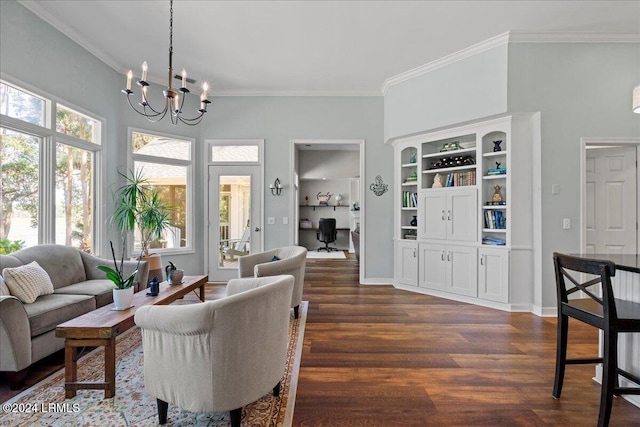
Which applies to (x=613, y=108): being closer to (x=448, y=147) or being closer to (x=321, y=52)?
(x=448, y=147)

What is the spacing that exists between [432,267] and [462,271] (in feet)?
1.48

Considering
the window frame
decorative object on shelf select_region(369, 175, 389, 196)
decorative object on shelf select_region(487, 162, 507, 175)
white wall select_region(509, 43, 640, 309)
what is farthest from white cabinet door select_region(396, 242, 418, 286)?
the window frame

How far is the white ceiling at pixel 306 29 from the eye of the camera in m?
3.31

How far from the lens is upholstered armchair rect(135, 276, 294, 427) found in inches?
63.7

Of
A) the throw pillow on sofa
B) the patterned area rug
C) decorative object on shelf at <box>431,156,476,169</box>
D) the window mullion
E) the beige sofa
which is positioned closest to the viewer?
the patterned area rug

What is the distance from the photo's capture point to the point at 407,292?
16.1ft

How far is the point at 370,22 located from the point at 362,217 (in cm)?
294

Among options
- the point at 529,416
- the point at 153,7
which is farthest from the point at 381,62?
the point at 529,416

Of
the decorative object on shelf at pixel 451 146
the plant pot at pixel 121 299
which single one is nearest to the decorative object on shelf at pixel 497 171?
the decorative object on shelf at pixel 451 146

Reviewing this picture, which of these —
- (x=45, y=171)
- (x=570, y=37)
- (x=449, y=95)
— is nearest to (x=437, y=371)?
(x=449, y=95)

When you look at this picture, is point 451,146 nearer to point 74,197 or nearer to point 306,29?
point 306,29

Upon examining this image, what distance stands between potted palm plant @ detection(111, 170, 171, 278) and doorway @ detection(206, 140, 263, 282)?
37.2 inches

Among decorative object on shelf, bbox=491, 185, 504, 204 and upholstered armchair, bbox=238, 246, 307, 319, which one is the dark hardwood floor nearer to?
upholstered armchair, bbox=238, 246, 307, 319

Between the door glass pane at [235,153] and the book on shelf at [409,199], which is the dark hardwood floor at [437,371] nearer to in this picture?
the book on shelf at [409,199]
